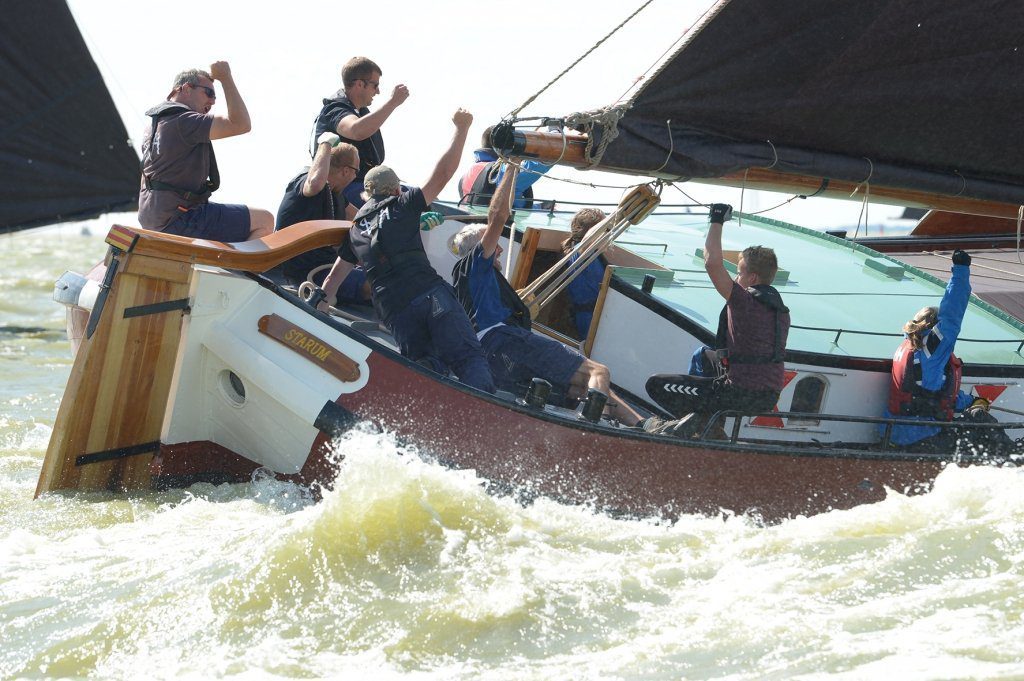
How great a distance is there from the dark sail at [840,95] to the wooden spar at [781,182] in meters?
0.09

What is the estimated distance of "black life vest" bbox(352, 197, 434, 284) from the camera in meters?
5.83

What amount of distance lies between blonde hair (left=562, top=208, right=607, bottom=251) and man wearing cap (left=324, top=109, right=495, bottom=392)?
49.1 inches

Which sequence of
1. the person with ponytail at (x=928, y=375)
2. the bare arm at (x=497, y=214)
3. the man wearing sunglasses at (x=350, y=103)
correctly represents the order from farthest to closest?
the man wearing sunglasses at (x=350, y=103) → the person with ponytail at (x=928, y=375) → the bare arm at (x=497, y=214)

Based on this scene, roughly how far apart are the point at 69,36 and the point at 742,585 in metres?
12.7

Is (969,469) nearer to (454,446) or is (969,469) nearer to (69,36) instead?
(454,446)

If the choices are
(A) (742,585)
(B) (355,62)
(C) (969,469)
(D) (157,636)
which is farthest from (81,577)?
(C) (969,469)

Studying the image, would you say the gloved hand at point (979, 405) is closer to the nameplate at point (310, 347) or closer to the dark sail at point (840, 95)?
the dark sail at point (840, 95)

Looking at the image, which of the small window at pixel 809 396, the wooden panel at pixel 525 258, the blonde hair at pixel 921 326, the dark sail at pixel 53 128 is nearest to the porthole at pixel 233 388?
the wooden panel at pixel 525 258

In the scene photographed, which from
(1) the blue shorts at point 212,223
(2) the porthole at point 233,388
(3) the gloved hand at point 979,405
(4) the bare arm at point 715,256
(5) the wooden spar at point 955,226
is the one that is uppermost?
(5) the wooden spar at point 955,226

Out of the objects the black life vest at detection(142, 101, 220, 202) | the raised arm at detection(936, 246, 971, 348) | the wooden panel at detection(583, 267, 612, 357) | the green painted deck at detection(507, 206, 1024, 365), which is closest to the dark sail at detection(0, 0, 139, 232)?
the green painted deck at detection(507, 206, 1024, 365)

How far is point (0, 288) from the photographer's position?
1956 cm

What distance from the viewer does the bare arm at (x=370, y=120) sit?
21.1ft

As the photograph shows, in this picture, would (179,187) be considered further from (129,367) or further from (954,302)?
(954,302)

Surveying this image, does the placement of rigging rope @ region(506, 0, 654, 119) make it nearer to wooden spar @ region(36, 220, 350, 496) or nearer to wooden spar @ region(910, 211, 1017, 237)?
wooden spar @ region(36, 220, 350, 496)
